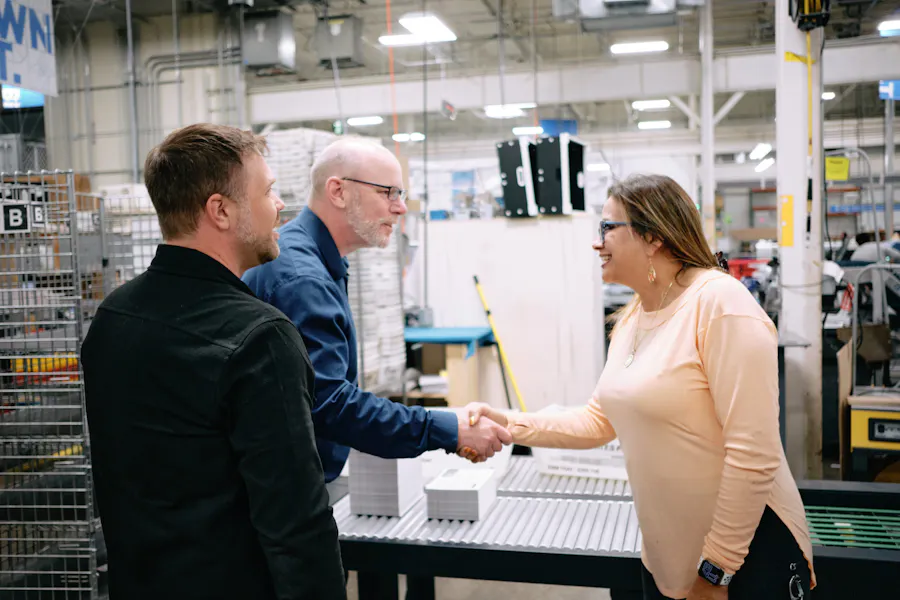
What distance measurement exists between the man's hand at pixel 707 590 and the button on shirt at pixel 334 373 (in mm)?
682

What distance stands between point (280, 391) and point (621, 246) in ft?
3.26

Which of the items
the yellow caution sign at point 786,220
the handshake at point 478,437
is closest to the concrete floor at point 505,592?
the handshake at point 478,437

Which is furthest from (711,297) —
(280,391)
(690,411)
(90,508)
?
(90,508)

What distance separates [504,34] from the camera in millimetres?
12359

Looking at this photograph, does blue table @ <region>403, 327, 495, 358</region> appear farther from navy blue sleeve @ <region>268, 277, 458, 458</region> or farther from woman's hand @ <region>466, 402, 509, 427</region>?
navy blue sleeve @ <region>268, 277, 458, 458</region>

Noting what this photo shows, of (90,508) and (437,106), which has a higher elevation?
(437,106)

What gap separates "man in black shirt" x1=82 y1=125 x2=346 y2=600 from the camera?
1130 millimetres

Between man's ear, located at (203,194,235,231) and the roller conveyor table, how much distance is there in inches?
44.4

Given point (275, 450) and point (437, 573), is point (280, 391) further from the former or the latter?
point (437, 573)

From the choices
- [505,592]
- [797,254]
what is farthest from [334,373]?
[797,254]

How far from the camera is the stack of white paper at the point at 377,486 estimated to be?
2.21m

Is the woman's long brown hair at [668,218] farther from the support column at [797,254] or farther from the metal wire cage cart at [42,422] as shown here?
the support column at [797,254]

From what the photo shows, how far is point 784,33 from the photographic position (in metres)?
4.67

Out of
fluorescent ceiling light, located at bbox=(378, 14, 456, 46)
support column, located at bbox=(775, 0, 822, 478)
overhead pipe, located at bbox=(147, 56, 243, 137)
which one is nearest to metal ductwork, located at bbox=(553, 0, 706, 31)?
fluorescent ceiling light, located at bbox=(378, 14, 456, 46)
